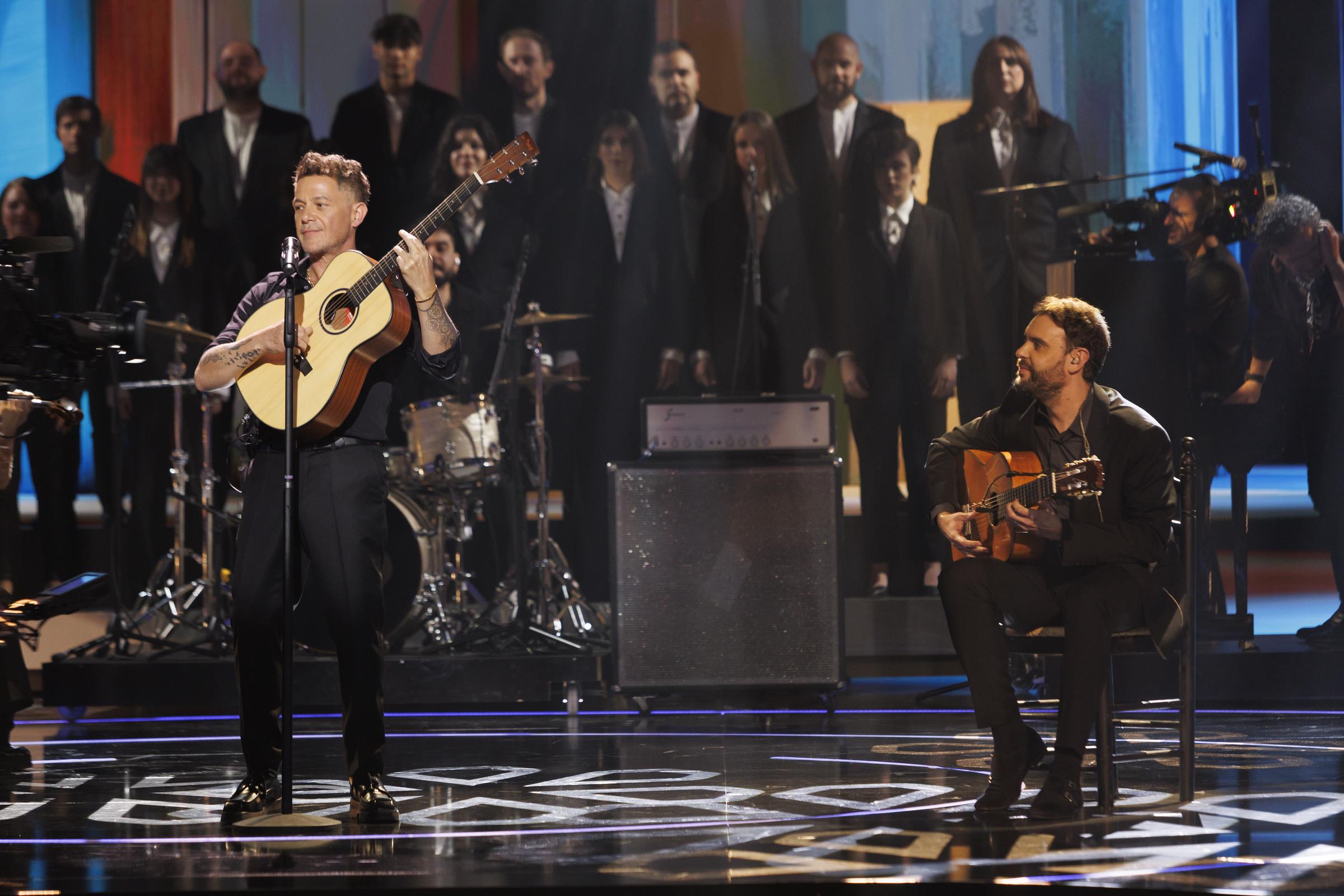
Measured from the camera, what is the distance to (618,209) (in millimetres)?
7672

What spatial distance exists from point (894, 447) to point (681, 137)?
2015 mm

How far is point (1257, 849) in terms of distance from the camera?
3.09 m

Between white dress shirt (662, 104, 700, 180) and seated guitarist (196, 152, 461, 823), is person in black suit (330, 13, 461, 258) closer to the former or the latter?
white dress shirt (662, 104, 700, 180)

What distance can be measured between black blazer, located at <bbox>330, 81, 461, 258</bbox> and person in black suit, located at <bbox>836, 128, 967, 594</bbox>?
226cm

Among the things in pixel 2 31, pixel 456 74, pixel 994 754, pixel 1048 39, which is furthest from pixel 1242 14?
pixel 2 31

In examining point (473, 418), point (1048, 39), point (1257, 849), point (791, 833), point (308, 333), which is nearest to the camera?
point (1257, 849)

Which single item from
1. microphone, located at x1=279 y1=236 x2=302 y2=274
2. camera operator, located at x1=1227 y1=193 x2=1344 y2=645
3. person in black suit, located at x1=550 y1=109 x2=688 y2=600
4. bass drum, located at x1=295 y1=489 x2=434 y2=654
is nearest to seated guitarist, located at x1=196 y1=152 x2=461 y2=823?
microphone, located at x1=279 y1=236 x2=302 y2=274

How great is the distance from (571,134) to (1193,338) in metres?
3.37

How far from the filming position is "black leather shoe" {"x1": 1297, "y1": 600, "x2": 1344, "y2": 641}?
Result: 6305 mm

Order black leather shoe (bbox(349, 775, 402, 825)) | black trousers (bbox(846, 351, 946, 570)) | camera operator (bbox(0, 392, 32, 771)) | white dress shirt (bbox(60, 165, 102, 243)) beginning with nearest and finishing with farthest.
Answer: black leather shoe (bbox(349, 775, 402, 825))
camera operator (bbox(0, 392, 32, 771))
black trousers (bbox(846, 351, 946, 570))
white dress shirt (bbox(60, 165, 102, 243))

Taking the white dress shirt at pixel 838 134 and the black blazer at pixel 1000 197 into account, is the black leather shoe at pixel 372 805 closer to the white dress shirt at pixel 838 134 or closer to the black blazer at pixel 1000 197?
the black blazer at pixel 1000 197

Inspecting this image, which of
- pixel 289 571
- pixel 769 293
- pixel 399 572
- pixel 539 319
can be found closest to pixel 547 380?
pixel 539 319

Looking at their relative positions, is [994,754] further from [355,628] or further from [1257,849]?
[355,628]

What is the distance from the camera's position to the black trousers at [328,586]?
140 inches
